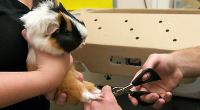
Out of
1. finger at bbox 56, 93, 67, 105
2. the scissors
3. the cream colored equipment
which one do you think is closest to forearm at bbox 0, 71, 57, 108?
finger at bbox 56, 93, 67, 105

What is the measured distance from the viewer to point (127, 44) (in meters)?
0.92

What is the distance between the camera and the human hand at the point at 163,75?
772 millimetres

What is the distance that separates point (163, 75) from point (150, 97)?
14 centimetres

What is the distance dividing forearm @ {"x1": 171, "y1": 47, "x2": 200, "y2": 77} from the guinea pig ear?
38 centimetres

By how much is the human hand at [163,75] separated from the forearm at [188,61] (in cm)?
3

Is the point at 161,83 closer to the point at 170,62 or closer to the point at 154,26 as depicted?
the point at 170,62

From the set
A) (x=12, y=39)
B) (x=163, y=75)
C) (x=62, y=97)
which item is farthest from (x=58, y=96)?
(x=163, y=75)

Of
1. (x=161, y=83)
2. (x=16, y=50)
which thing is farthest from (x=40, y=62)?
(x=161, y=83)

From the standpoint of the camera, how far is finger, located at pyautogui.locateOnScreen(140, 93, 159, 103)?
730 millimetres

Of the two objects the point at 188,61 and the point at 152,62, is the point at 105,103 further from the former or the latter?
the point at 188,61

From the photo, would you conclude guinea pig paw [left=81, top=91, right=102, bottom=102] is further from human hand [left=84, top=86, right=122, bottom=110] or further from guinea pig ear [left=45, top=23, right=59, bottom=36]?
guinea pig ear [left=45, top=23, right=59, bottom=36]

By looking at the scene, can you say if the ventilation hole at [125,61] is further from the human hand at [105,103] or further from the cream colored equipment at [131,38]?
the human hand at [105,103]

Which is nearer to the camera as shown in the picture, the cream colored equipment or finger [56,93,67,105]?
finger [56,93,67,105]

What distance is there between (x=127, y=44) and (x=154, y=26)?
0.34ft
